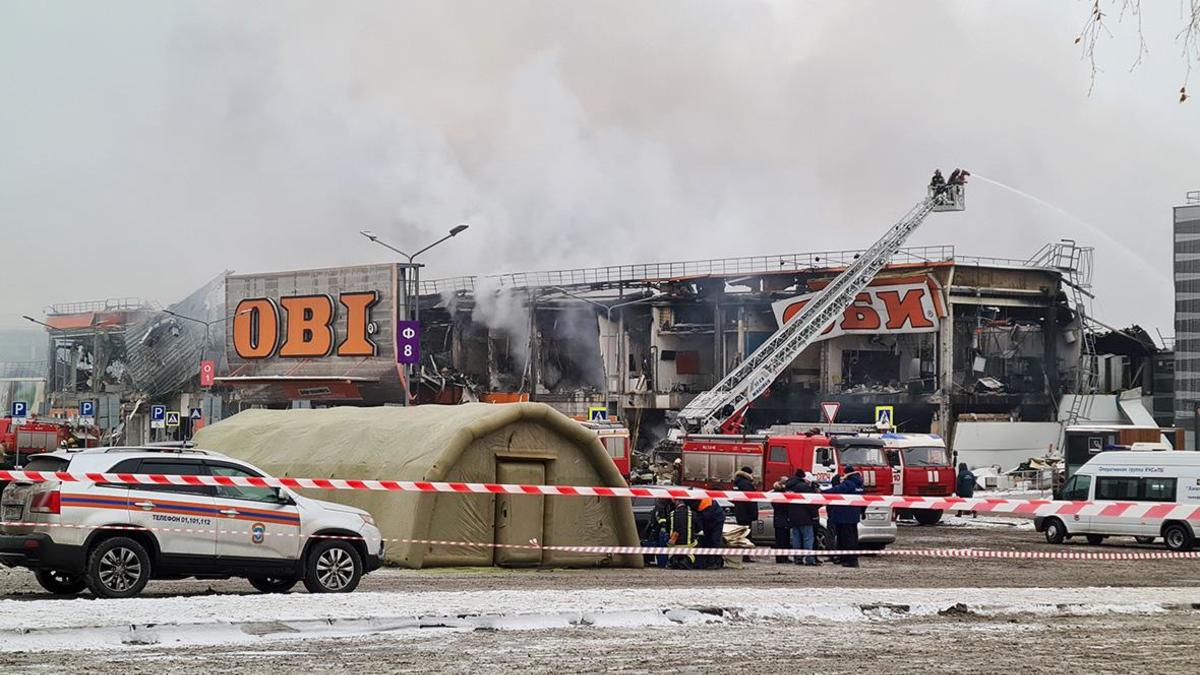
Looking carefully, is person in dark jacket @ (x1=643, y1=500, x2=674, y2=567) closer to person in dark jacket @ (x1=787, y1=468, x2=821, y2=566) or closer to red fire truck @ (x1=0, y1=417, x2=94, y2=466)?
person in dark jacket @ (x1=787, y1=468, x2=821, y2=566)

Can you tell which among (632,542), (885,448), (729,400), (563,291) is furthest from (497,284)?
(632,542)

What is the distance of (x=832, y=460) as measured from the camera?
3788 cm

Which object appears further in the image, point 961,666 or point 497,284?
point 497,284

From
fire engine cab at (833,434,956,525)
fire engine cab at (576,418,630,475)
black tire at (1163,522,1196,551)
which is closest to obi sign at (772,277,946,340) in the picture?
Result: fire engine cab at (833,434,956,525)

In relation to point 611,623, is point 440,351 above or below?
above

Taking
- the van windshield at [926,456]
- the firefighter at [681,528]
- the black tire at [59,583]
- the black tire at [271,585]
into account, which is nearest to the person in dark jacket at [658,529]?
the firefighter at [681,528]

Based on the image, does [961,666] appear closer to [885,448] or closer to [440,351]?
[885,448]

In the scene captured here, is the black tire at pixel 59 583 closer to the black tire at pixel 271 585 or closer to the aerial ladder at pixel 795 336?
the black tire at pixel 271 585

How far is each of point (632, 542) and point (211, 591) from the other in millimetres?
8797

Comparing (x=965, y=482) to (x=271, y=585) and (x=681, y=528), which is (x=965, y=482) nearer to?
(x=681, y=528)

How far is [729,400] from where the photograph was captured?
183ft

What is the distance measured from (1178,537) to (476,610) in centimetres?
1995

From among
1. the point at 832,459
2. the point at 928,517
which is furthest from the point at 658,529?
the point at 928,517

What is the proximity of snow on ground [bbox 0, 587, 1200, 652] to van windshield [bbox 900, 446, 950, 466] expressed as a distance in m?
22.7
